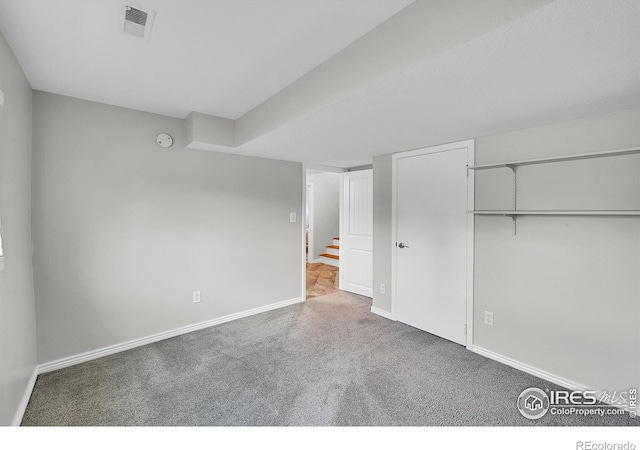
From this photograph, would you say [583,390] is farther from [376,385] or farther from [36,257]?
[36,257]

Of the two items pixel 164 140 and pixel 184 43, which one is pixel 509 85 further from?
pixel 164 140

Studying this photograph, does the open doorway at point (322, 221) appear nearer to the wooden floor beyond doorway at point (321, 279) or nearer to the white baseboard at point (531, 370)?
the wooden floor beyond doorway at point (321, 279)

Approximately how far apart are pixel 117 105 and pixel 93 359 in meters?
2.27

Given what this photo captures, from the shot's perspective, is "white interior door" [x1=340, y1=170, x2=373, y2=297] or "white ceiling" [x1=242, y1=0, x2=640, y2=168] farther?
"white interior door" [x1=340, y1=170, x2=373, y2=297]

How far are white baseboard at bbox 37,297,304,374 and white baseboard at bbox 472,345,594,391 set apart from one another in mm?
2369

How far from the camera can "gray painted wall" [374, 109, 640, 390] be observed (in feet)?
6.13

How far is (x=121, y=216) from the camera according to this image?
2645 millimetres

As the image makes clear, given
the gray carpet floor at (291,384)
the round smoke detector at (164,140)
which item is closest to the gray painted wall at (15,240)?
the gray carpet floor at (291,384)

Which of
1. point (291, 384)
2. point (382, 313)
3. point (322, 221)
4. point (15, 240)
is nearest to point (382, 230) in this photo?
point (382, 313)

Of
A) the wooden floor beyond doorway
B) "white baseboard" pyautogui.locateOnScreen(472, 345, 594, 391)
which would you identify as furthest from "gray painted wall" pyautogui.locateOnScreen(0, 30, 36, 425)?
"white baseboard" pyautogui.locateOnScreen(472, 345, 594, 391)

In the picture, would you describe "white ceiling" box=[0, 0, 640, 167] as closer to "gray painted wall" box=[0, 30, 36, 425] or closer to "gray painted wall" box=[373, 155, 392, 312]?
"gray painted wall" box=[0, 30, 36, 425]

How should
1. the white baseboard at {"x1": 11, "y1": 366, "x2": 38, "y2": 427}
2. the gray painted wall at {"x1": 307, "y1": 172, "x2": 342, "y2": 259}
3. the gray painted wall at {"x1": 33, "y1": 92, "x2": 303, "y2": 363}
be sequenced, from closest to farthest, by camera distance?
the white baseboard at {"x1": 11, "y1": 366, "x2": 38, "y2": 427} < the gray painted wall at {"x1": 33, "y1": 92, "x2": 303, "y2": 363} < the gray painted wall at {"x1": 307, "y1": 172, "x2": 342, "y2": 259}

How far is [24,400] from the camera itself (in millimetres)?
1874

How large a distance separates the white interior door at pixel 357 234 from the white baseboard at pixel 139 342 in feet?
4.05
